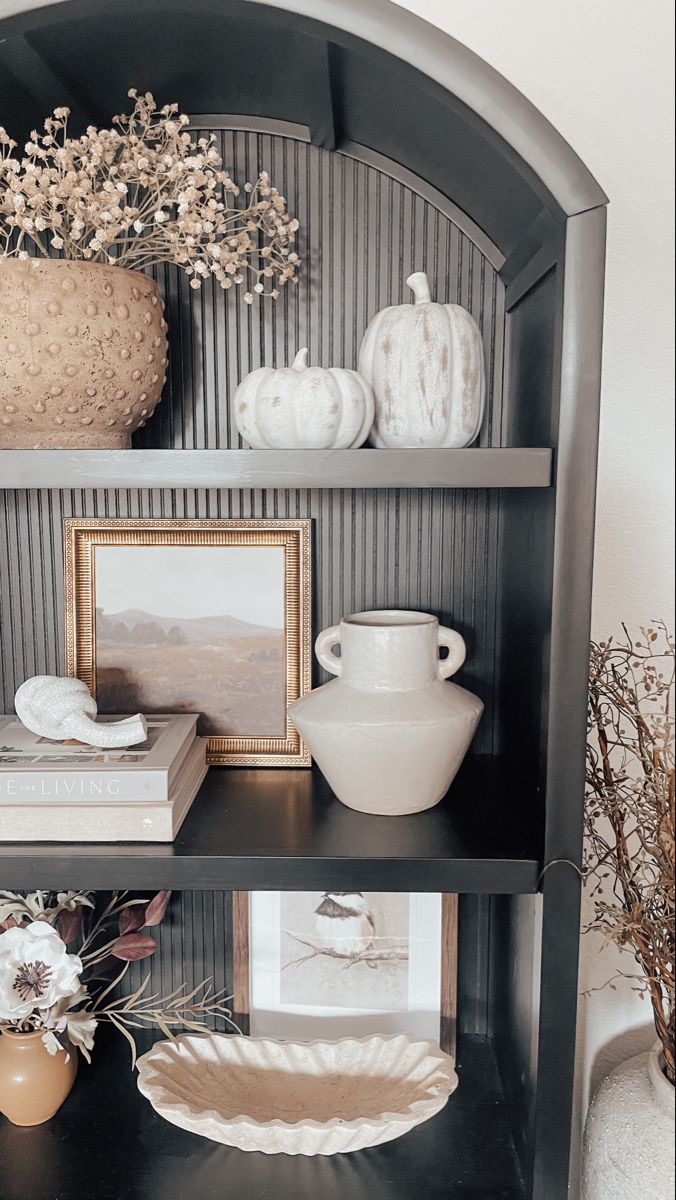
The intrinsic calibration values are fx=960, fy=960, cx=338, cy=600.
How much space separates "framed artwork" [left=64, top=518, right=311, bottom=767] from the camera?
1.13 metres

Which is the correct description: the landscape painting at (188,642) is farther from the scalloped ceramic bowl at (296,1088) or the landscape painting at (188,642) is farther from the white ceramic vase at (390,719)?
the scalloped ceramic bowl at (296,1088)

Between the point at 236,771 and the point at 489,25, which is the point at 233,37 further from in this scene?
the point at 236,771

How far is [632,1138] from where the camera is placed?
0.95 metres

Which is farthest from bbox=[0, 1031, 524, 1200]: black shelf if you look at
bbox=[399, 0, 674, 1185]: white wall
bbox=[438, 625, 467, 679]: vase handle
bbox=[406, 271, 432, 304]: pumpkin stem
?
bbox=[406, 271, 432, 304]: pumpkin stem

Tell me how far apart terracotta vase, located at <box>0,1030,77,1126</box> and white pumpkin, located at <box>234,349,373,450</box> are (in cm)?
71

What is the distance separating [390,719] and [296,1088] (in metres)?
0.51

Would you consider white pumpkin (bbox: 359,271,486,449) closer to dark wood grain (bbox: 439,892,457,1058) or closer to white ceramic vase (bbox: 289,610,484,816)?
white ceramic vase (bbox: 289,610,484,816)

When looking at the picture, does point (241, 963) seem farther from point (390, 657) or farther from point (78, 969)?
point (390, 657)

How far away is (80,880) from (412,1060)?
0.50m

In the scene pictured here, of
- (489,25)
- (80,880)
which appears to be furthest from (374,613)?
(489,25)

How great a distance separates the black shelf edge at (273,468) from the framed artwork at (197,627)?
1.02 feet

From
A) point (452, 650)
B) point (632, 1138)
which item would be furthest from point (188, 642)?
point (632, 1138)

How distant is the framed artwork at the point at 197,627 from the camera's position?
1.13 m

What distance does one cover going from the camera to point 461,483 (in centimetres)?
82
